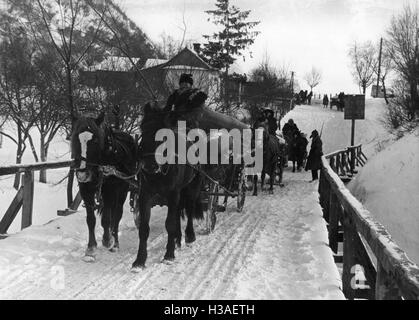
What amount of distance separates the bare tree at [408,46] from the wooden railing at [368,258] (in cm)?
1686

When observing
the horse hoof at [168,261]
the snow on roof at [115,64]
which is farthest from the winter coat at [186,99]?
the snow on roof at [115,64]

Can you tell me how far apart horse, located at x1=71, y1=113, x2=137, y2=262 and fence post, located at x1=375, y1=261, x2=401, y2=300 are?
3.63 metres

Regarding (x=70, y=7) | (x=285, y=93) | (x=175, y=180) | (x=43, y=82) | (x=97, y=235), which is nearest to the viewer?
(x=175, y=180)

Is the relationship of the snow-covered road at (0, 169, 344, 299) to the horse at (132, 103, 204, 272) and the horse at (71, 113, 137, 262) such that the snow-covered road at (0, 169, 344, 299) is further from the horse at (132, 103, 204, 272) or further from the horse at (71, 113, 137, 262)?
Answer: the horse at (71, 113, 137, 262)

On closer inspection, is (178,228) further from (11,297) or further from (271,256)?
(11,297)

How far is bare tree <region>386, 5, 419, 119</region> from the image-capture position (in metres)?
22.7

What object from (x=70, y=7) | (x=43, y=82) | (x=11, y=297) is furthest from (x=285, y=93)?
(x=11, y=297)

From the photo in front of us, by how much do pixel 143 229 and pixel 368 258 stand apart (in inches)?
110

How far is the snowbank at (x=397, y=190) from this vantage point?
37.7 feet

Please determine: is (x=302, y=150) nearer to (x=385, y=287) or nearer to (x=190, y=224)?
(x=190, y=224)

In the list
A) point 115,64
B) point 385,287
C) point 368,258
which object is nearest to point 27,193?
point 368,258
